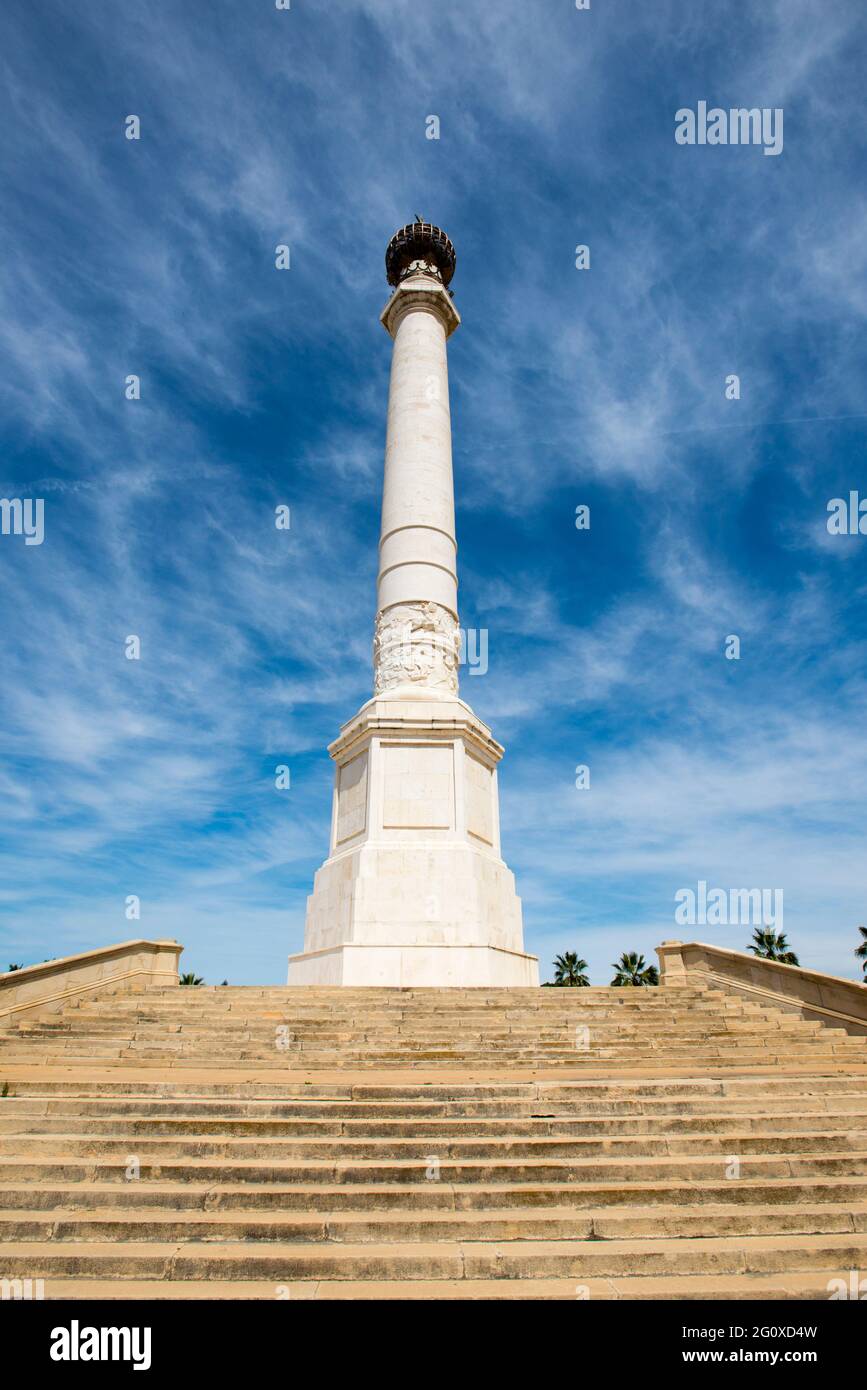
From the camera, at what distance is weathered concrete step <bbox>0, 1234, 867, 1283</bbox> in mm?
4293

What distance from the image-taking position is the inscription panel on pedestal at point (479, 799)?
1606 centimetres

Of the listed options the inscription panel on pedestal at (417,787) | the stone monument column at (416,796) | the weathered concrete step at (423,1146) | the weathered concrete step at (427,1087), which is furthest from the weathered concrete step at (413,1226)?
the inscription panel on pedestal at (417,787)

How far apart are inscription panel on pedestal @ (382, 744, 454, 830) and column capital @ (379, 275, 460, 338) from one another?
592 inches

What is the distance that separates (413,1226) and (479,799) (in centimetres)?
1203

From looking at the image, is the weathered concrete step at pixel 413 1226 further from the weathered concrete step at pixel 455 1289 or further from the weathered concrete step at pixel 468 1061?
the weathered concrete step at pixel 468 1061

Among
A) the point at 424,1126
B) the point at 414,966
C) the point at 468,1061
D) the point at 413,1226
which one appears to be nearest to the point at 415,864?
the point at 414,966

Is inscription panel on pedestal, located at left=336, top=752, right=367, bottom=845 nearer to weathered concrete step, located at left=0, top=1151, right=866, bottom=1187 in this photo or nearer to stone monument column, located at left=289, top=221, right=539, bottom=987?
stone monument column, located at left=289, top=221, right=539, bottom=987

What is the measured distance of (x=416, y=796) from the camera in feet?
51.7

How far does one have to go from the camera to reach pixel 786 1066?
323 inches

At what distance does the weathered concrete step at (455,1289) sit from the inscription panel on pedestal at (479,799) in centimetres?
1154

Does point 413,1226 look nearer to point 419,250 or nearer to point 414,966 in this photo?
point 414,966

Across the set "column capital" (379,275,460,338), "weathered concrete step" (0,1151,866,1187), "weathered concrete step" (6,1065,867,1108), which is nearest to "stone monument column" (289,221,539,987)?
"column capital" (379,275,460,338)
